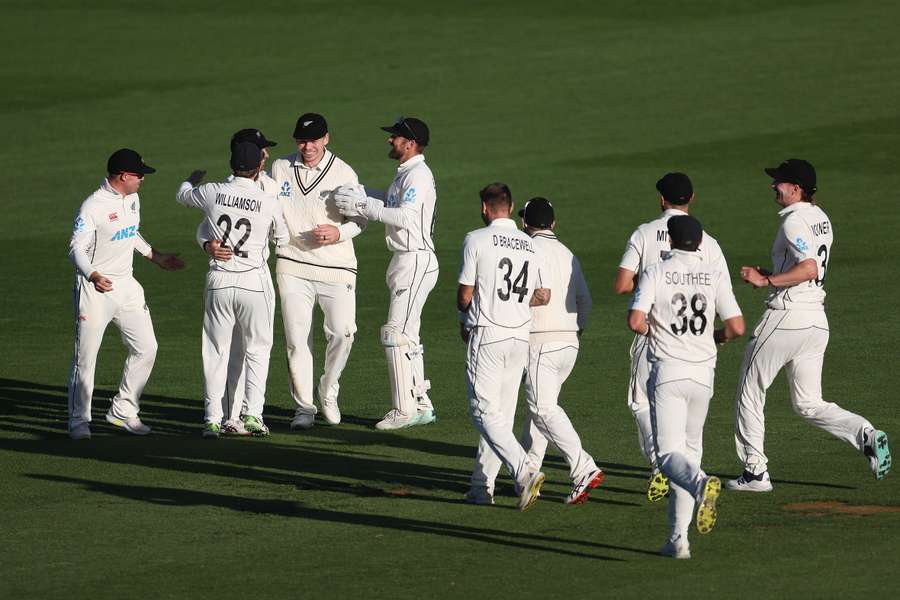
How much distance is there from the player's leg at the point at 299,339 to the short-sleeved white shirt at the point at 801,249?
422 centimetres

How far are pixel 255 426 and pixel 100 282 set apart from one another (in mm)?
1751

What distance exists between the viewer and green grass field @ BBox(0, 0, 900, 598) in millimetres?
9422

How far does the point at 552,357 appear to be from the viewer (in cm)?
1089

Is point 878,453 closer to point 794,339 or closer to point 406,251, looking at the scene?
point 794,339

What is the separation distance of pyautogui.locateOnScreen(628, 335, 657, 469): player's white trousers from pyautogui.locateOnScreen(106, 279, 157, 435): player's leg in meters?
4.34

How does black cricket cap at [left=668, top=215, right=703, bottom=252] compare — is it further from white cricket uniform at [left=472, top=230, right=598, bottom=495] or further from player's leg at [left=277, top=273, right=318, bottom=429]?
player's leg at [left=277, top=273, right=318, bottom=429]

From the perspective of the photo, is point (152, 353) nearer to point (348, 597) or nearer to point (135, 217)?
point (135, 217)

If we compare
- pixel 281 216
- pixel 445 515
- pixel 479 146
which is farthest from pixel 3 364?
pixel 479 146

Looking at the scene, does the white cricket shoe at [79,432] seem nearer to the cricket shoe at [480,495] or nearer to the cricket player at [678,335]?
the cricket shoe at [480,495]

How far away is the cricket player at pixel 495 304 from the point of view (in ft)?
34.0

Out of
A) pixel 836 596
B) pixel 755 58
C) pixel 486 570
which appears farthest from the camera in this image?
pixel 755 58

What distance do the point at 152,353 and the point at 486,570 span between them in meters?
5.17

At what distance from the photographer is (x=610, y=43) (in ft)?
126

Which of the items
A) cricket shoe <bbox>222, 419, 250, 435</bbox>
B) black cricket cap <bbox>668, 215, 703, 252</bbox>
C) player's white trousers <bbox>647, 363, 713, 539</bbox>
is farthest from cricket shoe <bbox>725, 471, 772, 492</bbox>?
cricket shoe <bbox>222, 419, 250, 435</bbox>
